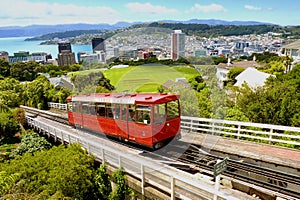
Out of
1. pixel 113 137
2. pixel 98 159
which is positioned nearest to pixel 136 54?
pixel 113 137

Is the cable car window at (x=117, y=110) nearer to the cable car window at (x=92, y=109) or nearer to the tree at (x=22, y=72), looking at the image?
the cable car window at (x=92, y=109)

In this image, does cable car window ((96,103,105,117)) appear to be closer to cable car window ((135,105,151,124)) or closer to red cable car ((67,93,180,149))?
red cable car ((67,93,180,149))

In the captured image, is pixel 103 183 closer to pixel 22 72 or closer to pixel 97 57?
pixel 97 57

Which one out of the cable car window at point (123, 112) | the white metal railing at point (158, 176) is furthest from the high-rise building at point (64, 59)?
the white metal railing at point (158, 176)

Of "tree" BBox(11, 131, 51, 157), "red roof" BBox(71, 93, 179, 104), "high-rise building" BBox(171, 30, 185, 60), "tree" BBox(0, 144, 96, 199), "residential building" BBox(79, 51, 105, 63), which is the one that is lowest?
"tree" BBox(11, 131, 51, 157)

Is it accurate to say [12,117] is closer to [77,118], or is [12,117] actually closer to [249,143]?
[77,118]

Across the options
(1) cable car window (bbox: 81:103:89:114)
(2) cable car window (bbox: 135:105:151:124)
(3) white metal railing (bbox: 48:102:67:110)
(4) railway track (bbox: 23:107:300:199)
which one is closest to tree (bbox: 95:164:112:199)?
(4) railway track (bbox: 23:107:300:199)
